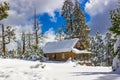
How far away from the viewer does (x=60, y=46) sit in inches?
2918

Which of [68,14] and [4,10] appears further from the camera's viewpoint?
[68,14]

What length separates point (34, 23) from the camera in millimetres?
78875

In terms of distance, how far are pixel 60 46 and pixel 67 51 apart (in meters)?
4.71

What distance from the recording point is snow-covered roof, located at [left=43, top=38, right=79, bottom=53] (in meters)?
70.6

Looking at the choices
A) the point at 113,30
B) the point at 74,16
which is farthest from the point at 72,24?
the point at 113,30

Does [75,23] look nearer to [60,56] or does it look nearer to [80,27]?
[80,27]

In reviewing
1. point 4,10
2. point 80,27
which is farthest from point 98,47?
point 4,10

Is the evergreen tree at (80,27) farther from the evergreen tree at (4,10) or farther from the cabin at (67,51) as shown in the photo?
the evergreen tree at (4,10)

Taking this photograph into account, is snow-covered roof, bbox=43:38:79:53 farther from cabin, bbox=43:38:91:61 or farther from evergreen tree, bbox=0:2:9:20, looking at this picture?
evergreen tree, bbox=0:2:9:20

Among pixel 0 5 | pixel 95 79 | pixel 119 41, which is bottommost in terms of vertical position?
pixel 95 79

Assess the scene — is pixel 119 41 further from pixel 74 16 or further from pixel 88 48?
pixel 74 16

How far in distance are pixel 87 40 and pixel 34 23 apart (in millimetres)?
14320

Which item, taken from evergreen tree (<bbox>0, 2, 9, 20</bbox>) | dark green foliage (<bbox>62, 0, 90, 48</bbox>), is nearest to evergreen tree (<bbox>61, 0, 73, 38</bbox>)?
dark green foliage (<bbox>62, 0, 90, 48</bbox>)

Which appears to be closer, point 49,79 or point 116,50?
point 49,79
